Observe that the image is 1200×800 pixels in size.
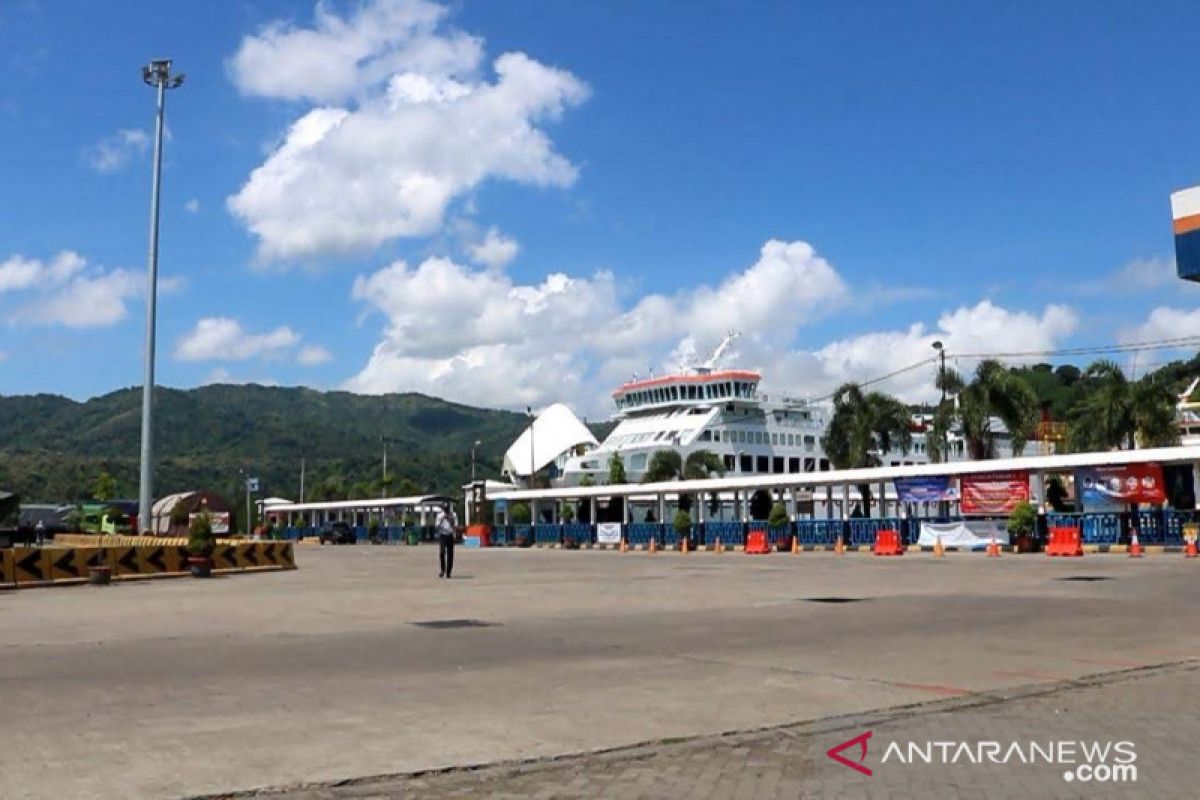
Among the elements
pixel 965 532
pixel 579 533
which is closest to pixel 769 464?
pixel 579 533

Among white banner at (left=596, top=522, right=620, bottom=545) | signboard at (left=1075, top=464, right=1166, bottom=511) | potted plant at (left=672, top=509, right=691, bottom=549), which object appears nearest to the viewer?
signboard at (left=1075, top=464, right=1166, bottom=511)

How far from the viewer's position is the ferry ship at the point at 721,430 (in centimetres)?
9069

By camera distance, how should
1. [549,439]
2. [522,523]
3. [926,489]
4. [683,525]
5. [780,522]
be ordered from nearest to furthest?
1. [926,489]
2. [780,522]
3. [683,525]
4. [522,523]
5. [549,439]

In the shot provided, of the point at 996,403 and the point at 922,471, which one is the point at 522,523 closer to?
the point at 996,403

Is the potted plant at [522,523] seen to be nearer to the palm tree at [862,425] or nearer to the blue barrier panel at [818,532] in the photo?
the palm tree at [862,425]

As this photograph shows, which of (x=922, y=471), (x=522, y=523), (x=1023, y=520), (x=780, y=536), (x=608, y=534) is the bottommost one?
(x=780, y=536)

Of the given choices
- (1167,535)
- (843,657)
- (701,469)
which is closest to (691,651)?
(843,657)

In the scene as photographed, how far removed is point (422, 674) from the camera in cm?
1061

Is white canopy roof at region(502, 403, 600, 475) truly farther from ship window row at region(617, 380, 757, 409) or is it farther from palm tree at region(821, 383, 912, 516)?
palm tree at region(821, 383, 912, 516)

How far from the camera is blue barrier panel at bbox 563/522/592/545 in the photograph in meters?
60.6

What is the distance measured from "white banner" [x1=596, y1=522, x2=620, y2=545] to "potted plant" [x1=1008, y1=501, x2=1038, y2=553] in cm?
2336

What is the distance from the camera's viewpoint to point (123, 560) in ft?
94.5

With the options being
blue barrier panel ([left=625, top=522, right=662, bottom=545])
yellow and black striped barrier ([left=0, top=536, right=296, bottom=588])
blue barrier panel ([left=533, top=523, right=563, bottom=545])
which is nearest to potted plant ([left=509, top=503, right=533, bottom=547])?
blue barrier panel ([left=533, top=523, right=563, bottom=545])

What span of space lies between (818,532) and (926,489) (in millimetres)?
5323
